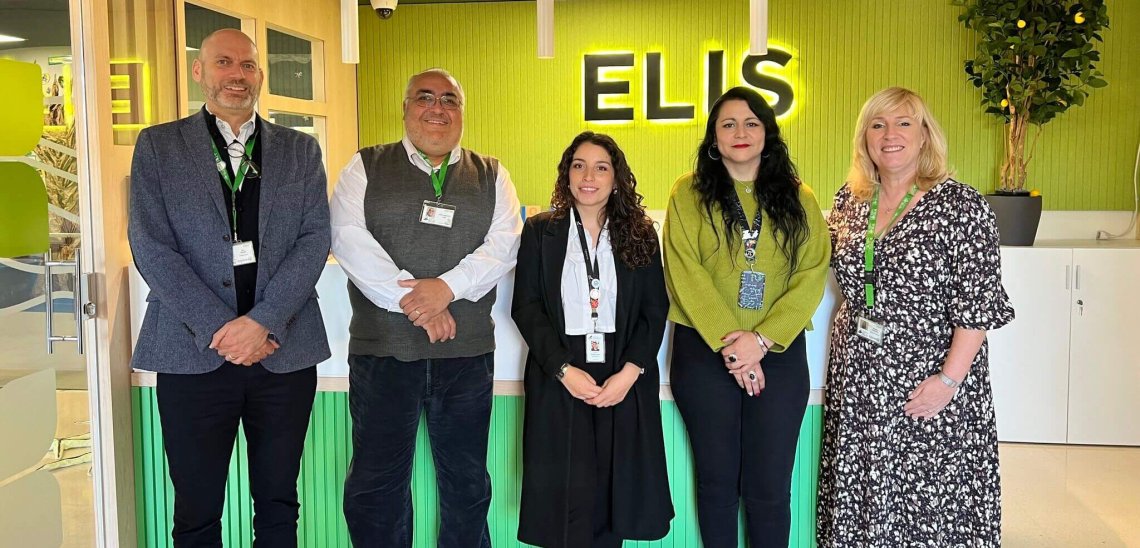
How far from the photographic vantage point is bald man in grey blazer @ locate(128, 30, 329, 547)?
235 centimetres

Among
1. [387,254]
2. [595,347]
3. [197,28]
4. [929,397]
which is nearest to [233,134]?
[387,254]

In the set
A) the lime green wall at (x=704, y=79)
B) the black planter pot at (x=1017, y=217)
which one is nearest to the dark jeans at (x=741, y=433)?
the black planter pot at (x=1017, y=217)

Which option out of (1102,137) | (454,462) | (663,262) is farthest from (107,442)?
(1102,137)

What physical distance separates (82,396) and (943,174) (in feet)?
8.80

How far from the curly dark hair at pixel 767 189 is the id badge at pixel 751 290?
96 millimetres

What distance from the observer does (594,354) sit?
2512 millimetres

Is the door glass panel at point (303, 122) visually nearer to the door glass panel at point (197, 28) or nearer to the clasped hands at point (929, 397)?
the door glass panel at point (197, 28)

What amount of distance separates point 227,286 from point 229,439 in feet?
1.39

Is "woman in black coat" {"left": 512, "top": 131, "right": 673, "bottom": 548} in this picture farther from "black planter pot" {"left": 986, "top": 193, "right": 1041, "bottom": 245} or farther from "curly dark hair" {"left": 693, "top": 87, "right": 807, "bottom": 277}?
"black planter pot" {"left": 986, "top": 193, "right": 1041, "bottom": 245}

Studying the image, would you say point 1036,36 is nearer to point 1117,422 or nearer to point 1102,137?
point 1102,137

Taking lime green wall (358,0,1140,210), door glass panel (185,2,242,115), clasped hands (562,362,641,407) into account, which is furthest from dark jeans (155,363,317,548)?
lime green wall (358,0,1140,210)

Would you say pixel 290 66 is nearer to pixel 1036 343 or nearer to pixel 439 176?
pixel 439 176

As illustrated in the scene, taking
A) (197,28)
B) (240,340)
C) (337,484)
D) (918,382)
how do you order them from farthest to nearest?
(197,28)
(337,484)
(918,382)
(240,340)

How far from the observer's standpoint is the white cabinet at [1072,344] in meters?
4.73
